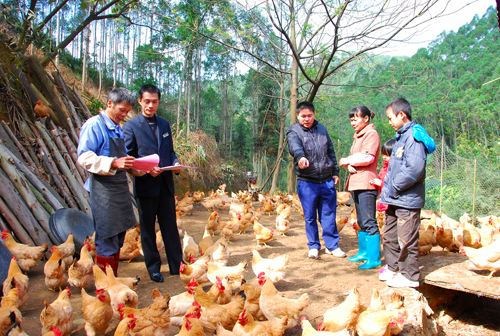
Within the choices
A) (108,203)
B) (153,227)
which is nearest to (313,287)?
(153,227)

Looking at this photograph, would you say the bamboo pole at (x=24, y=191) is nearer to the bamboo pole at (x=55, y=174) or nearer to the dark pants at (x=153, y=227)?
the bamboo pole at (x=55, y=174)

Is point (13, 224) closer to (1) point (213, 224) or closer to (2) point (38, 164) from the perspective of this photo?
(2) point (38, 164)

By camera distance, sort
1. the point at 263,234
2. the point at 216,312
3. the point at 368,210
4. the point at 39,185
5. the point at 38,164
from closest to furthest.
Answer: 1. the point at 216,312
2. the point at 368,210
3. the point at 39,185
4. the point at 263,234
5. the point at 38,164

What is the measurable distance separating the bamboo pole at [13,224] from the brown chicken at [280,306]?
3.34m

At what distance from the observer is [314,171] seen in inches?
188

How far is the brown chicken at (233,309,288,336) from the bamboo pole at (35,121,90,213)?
4.32 meters

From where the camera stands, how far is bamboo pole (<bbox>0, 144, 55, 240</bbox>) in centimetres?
495

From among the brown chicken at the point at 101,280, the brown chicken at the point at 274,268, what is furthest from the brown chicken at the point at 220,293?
the brown chicken at the point at 101,280

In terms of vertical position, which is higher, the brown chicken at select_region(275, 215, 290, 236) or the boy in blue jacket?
the boy in blue jacket

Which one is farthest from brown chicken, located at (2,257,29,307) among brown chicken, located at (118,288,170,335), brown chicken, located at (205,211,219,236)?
brown chicken, located at (205,211,219,236)

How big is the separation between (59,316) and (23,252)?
5.71 ft

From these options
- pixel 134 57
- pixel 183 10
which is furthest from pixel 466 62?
pixel 183 10

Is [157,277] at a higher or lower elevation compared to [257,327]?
lower

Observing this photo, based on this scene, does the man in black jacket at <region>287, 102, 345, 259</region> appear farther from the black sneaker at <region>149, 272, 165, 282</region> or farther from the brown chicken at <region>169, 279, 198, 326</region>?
the brown chicken at <region>169, 279, 198, 326</region>
